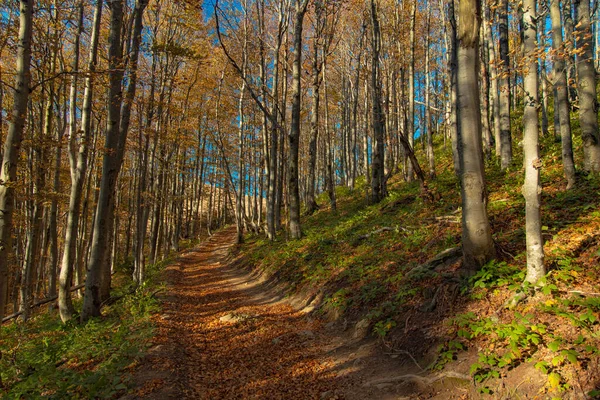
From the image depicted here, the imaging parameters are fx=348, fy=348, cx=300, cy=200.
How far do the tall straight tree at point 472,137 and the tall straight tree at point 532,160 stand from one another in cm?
56

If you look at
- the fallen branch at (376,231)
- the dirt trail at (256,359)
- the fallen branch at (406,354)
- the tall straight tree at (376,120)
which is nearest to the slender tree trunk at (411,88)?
the tall straight tree at (376,120)

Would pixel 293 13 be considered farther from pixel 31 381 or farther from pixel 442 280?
pixel 31 381

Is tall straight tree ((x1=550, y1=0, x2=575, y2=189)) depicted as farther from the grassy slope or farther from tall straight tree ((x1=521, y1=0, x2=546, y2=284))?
tall straight tree ((x1=521, y1=0, x2=546, y2=284))

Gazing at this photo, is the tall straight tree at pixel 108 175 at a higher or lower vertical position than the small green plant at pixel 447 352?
higher

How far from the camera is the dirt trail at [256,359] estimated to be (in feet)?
14.5

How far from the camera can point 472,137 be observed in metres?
4.71

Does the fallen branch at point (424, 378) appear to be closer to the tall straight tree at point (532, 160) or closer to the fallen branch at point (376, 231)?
the tall straight tree at point (532, 160)

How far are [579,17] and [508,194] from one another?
13.3 feet

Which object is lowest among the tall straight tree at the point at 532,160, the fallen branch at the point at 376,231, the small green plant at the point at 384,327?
the small green plant at the point at 384,327

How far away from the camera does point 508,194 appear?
7957 millimetres

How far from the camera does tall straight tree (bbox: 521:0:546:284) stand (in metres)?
4.09

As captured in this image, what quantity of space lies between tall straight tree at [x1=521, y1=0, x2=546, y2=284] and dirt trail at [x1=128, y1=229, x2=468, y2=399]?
202 cm

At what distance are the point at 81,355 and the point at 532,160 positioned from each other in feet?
23.3

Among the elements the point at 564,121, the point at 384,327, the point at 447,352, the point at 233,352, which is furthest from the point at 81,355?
the point at 564,121
